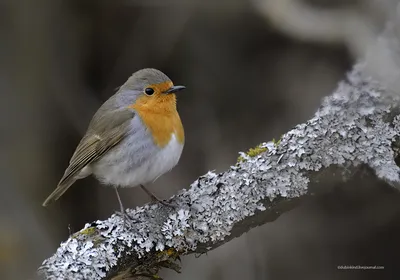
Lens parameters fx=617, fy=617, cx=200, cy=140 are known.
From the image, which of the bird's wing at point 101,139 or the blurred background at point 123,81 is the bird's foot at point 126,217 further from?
the blurred background at point 123,81

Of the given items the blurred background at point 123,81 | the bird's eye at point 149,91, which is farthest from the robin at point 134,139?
the blurred background at point 123,81

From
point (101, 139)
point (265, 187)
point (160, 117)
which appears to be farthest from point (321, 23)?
point (101, 139)

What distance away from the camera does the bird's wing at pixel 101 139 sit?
12.0ft

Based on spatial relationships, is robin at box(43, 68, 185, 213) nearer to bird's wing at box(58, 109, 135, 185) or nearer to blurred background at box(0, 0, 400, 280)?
bird's wing at box(58, 109, 135, 185)

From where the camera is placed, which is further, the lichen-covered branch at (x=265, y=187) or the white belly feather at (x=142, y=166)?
the white belly feather at (x=142, y=166)

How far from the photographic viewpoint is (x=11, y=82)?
520 cm

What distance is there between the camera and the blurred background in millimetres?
4941

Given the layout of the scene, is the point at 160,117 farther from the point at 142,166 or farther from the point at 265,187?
the point at 265,187

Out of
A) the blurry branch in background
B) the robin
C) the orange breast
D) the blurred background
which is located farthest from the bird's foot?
the blurred background

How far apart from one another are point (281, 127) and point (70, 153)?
178 cm

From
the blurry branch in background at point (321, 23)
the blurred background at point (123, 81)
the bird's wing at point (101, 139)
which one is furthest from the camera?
the blurred background at point (123, 81)

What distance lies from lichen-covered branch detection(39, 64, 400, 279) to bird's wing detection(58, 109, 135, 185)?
2.49 ft

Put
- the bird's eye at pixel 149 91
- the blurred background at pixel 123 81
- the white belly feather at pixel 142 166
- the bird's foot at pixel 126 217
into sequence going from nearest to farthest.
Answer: the bird's foot at pixel 126 217, the white belly feather at pixel 142 166, the bird's eye at pixel 149 91, the blurred background at pixel 123 81

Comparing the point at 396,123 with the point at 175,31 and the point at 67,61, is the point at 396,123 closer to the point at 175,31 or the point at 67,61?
the point at 175,31
